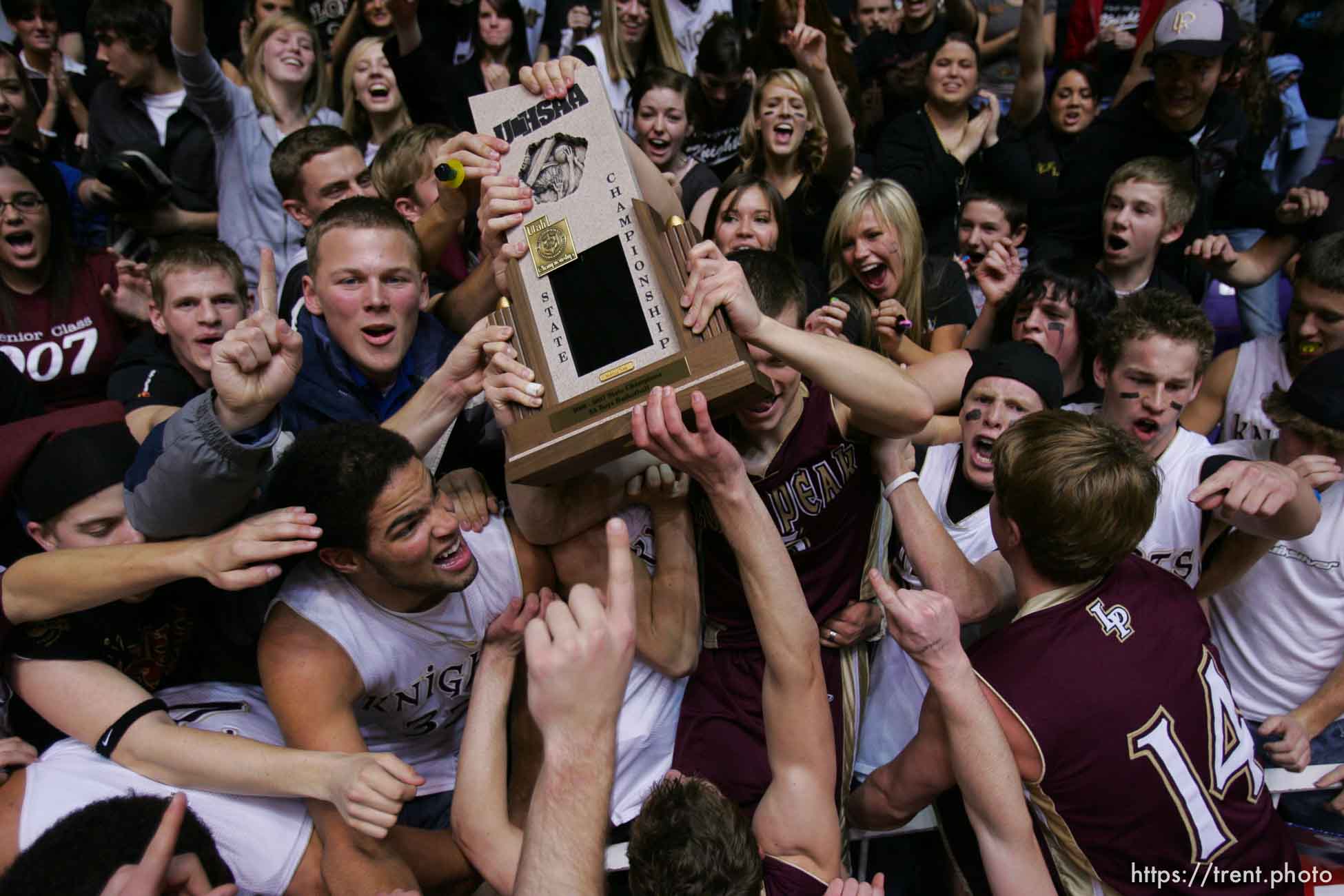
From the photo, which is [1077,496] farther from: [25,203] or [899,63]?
[899,63]

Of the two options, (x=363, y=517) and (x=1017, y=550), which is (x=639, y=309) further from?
(x=1017, y=550)

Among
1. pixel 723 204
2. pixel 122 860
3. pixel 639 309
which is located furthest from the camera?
pixel 723 204

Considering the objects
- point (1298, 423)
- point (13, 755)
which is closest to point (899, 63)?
point (1298, 423)

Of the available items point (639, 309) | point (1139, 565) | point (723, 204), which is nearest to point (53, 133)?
point (723, 204)

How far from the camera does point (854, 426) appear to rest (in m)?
2.54

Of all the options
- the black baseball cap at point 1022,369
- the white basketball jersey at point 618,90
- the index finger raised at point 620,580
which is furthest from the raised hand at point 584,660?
the white basketball jersey at point 618,90

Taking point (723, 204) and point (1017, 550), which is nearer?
point (1017, 550)

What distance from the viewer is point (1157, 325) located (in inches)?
121

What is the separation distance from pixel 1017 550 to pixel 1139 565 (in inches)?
13.1

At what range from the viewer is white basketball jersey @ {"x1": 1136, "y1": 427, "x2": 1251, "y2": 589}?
9.16 feet

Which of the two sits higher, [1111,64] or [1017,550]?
[1111,64]

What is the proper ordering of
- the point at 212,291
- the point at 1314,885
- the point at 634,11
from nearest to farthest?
the point at 1314,885 → the point at 212,291 → the point at 634,11

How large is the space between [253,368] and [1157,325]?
271cm

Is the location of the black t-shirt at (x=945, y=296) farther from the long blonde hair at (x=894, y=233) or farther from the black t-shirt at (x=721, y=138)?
the black t-shirt at (x=721, y=138)
